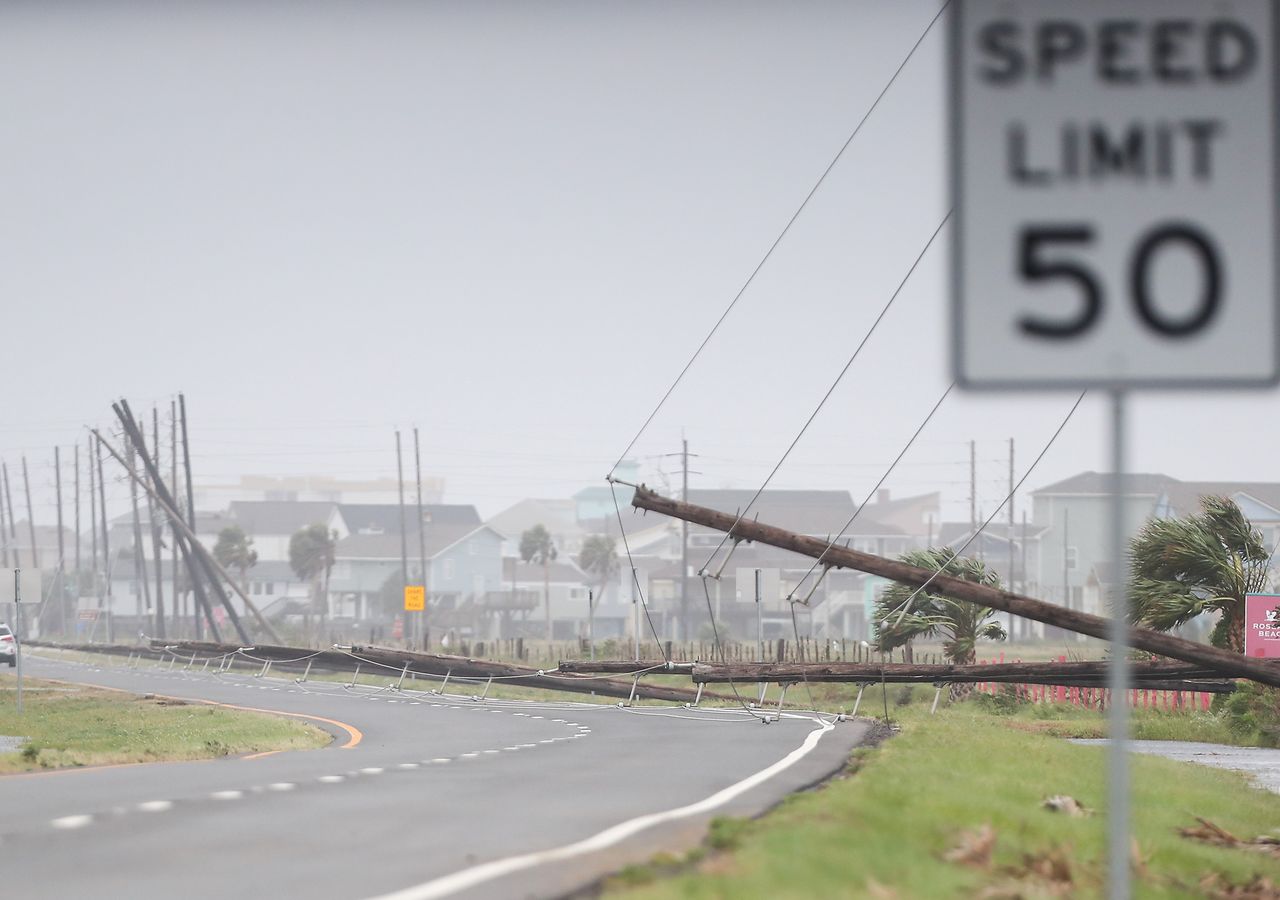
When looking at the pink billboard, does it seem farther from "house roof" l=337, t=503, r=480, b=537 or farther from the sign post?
"house roof" l=337, t=503, r=480, b=537

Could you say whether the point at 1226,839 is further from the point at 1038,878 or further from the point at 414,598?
the point at 414,598

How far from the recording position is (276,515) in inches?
7062

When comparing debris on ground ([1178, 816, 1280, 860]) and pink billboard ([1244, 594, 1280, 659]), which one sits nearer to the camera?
debris on ground ([1178, 816, 1280, 860])

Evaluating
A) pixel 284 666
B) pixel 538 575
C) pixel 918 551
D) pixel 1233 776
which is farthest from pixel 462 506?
pixel 1233 776

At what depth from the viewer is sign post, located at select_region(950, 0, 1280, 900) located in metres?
5.74

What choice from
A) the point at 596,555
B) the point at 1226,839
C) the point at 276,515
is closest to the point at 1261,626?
the point at 1226,839

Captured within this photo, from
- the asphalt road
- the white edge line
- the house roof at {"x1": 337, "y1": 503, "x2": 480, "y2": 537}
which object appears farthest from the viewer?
the house roof at {"x1": 337, "y1": 503, "x2": 480, "y2": 537}

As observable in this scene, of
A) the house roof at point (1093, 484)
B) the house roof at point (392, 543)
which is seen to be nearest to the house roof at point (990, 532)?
the house roof at point (1093, 484)

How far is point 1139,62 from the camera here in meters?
5.95

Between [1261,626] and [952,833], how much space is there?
2115cm

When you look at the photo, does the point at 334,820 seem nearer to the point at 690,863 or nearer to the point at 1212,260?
the point at 690,863

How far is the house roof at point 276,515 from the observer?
176 meters

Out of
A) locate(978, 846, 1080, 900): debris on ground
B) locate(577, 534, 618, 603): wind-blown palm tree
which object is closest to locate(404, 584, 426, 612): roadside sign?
locate(577, 534, 618, 603): wind-blown palm tree

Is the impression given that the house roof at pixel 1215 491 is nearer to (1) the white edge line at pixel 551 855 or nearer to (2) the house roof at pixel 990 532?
(2) the house roof at pixel 990 532
